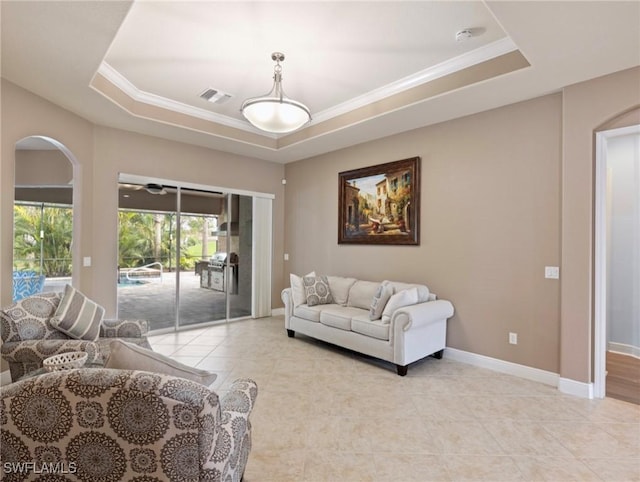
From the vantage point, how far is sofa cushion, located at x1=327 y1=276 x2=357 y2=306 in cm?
480

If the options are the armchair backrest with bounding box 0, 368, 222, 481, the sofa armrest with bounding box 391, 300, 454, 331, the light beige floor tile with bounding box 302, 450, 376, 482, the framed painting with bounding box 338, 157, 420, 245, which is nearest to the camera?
the armchair backrest with bounding box 0, 368, 222, 481

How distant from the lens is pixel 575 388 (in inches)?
120

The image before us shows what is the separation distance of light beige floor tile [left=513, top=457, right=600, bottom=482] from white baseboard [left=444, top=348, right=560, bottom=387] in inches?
51.5

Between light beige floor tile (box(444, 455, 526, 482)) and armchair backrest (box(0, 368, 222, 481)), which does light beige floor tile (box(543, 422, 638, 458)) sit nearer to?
light beige floor tile (box(444, 455, 526, 482))

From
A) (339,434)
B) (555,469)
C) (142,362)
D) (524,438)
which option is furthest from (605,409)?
(142,362)

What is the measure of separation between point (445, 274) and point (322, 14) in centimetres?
312

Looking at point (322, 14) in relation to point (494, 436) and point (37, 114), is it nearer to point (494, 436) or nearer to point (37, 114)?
point (37, 114)

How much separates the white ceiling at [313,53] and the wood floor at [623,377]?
2946mm

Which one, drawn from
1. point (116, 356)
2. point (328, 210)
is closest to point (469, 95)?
point (328, 210)

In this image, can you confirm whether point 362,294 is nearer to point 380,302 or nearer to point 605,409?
point 380,302

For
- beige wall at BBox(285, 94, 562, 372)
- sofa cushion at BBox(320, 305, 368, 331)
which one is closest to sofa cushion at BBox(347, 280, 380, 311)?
sofa cushion at BBox(320, 305, 368, 331)

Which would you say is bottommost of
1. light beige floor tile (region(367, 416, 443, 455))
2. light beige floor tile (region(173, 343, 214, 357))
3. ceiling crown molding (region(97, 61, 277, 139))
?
light beige floor tile (region(367, 416, 443, 455))

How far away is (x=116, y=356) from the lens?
1.30 meters

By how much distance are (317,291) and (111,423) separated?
371cm
